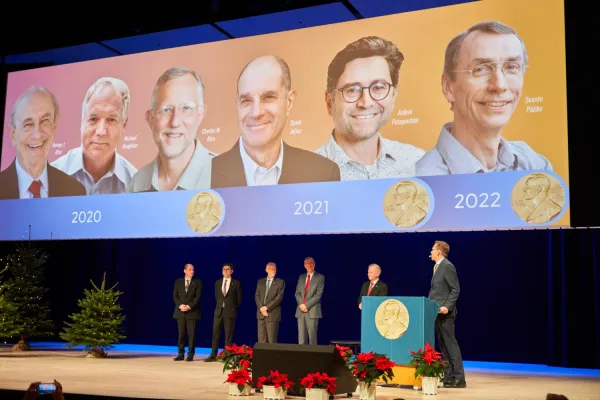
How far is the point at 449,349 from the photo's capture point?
6.66m

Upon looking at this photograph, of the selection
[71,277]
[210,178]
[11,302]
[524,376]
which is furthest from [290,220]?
[71,277]

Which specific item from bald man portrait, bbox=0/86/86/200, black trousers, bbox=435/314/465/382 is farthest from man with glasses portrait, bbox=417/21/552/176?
bald man portrait, bbox=0/86/86/200

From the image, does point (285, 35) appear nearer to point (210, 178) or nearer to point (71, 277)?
point (210, 178)

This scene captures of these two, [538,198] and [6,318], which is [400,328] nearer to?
[538,198]

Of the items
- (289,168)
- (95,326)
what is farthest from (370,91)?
(95,326)

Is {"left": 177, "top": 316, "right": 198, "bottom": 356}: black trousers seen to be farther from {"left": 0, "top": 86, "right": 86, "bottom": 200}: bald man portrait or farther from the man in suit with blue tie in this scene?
{"left": 0, "top": 86, "right": 86, "bottom": 200}: bald man portrait

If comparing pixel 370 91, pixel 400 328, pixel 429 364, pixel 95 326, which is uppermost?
pixel 370 91

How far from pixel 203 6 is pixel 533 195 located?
4865 mm

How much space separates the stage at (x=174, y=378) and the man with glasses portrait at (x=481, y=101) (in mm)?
2112

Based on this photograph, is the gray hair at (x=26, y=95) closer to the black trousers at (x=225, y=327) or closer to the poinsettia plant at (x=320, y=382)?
the black trousers at (x=225, y=327)

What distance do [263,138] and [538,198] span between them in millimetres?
3074

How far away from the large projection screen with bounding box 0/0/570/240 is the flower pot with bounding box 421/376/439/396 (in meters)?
1.63

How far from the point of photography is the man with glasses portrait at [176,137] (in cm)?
844

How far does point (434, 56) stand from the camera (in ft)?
24.2
